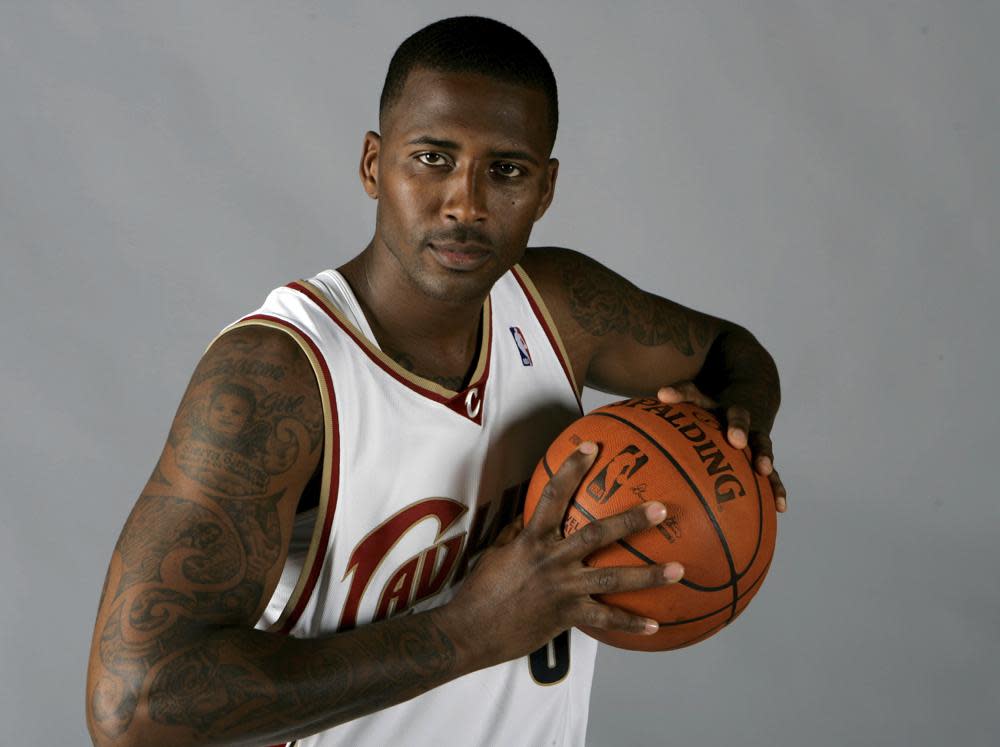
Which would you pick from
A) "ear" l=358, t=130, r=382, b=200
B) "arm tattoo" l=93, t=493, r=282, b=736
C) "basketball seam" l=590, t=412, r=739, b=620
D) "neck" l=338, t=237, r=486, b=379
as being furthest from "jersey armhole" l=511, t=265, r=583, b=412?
"arm tattoo" l=93, t=493, r=282, b=736

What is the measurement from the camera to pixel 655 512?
220 centimetres

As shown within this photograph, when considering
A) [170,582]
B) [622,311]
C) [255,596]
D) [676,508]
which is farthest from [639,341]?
[170,582]

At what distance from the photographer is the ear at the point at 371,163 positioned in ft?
8.72

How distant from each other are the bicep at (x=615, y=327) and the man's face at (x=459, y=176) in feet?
1.57

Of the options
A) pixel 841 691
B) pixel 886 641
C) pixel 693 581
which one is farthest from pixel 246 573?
pixel 886 641

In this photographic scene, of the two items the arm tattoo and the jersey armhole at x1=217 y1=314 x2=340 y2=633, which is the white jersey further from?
the arm tattoo

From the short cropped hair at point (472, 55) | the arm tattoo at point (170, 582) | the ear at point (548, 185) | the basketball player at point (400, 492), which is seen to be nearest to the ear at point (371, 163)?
the basketball player at point (400, 492)

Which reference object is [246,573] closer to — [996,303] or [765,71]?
[765,71]

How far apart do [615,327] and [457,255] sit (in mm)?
708

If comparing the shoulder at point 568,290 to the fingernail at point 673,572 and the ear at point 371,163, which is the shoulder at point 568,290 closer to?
the ear at point 371,163

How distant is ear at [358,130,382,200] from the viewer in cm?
Answer: 266

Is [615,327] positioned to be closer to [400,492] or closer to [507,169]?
[507,169]

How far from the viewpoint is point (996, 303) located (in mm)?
5258

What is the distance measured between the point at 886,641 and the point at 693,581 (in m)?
2.85
